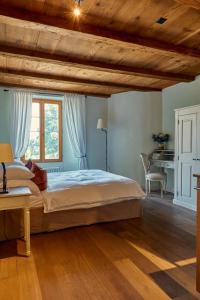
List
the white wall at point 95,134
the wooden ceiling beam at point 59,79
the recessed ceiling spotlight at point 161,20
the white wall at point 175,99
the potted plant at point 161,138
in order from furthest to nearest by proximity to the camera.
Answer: the white wall at point 95,134, the potted plant at point 161,138, the white wall at point 175,99, the wooden ceiling beam at point 59,79, the recessed ceiling spotlight at point 161,20

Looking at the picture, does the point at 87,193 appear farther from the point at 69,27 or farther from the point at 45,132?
the point at 45,132

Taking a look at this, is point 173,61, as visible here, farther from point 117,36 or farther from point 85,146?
point 85,146

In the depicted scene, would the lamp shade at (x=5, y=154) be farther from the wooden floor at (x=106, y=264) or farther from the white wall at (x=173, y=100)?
the white wall at (x=173, y=100)

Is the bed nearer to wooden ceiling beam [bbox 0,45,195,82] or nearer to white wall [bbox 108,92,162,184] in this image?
wooden ceiling beam [bbox 0,45,195,82]

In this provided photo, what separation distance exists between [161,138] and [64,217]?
10.7ft

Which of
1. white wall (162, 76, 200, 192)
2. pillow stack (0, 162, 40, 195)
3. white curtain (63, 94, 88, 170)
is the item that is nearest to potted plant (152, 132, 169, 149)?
white wall (162, 76, 200, 192)

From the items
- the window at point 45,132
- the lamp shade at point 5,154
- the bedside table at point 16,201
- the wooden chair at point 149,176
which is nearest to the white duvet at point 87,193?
the bedside table at point 16,201

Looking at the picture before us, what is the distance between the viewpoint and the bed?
9.53 ft

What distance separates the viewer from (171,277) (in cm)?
206

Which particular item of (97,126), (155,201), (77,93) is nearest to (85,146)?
(97,126)

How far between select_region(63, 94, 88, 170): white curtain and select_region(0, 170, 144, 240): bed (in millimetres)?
2312

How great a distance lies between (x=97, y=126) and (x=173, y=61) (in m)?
2.71

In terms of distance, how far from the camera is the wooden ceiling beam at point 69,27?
2340mm

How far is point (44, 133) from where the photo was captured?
576 centimetres
